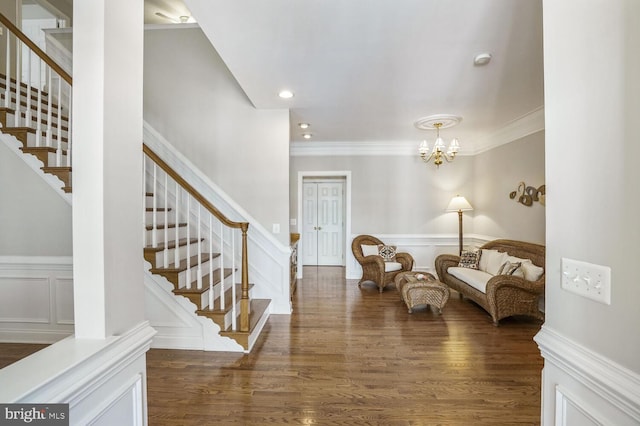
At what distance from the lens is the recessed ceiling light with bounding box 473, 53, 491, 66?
2253mm

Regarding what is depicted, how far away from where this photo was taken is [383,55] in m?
2.26

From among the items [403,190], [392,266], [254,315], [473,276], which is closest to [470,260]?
[473,276]

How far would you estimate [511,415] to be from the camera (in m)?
1.77

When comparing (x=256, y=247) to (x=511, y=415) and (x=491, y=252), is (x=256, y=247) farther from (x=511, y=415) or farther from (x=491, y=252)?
(x=491, y=252)

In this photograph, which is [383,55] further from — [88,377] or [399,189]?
[399,189]

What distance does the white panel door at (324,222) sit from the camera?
21.3ft

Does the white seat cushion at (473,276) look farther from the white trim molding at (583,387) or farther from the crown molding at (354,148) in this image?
the white trim molding at (583,387)

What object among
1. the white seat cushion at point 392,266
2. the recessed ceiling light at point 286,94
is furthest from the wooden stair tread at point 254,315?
the recessed ceiling light at point 286,94

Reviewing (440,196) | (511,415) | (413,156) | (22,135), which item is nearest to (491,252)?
(440,196)

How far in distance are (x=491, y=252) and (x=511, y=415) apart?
9.09 feet

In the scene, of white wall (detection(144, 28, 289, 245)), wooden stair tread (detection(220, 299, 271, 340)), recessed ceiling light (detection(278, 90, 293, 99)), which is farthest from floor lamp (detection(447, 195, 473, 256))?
wooden stair tread (detection(220, 299, 271, 340))

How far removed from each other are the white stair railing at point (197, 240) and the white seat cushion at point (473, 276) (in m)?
2.91

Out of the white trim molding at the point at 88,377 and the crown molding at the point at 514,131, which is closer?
the white trim molding at the point at 88,377

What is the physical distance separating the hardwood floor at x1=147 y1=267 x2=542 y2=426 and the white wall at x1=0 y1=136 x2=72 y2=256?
147 centimetres
